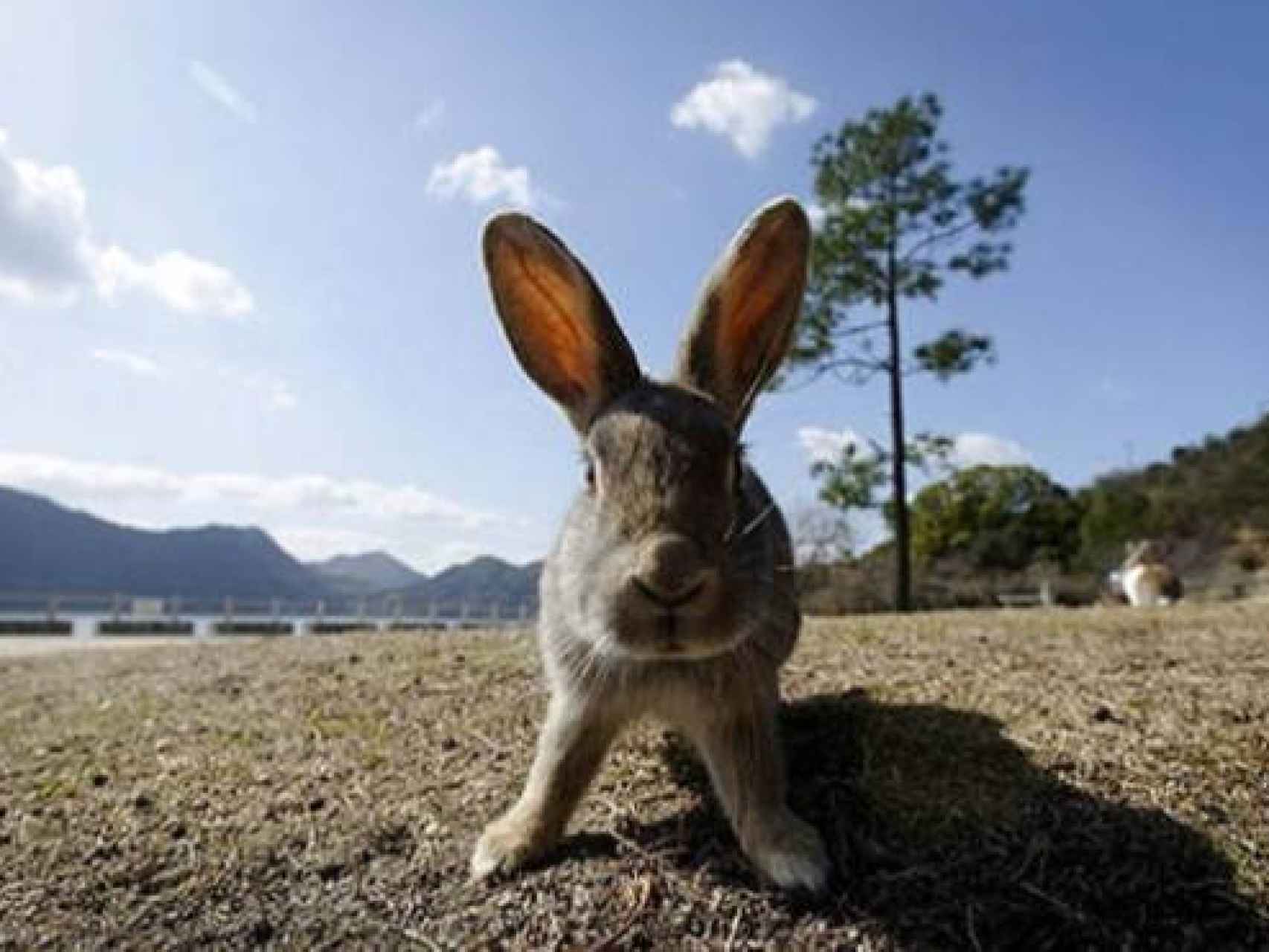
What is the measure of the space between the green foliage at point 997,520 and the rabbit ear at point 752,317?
28.2 metres

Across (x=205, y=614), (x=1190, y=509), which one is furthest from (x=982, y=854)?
(x=1190, y=509)

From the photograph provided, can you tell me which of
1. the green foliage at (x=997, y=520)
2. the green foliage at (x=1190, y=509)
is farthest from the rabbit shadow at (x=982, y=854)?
the green foliage at (x=1190, y=509)

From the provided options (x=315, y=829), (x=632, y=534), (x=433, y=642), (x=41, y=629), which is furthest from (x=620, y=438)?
(x=41, y=629)

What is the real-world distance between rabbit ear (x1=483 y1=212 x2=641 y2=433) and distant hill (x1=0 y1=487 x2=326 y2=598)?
8900 centimetres

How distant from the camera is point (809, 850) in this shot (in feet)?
10.1

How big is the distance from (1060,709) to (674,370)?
219cm

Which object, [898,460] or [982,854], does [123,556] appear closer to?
[898,460]

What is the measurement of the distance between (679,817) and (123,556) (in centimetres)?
11320

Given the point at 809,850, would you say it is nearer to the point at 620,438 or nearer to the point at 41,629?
the point at 620,438

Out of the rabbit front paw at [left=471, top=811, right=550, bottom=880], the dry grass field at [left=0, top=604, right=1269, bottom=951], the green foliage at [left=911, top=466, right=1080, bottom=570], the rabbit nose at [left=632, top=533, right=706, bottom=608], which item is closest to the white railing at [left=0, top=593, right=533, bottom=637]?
the green foliage at [left=911, top=466, right=1080, bottom=570]

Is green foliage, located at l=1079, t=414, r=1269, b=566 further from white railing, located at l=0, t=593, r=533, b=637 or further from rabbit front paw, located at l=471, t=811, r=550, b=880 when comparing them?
rabbit front paw, located at l=471, t=811, r=550, b=880

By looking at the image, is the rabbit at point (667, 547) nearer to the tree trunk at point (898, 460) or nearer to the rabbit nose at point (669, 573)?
the rabbit nose at point (669, 573)

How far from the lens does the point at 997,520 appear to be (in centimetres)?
3422

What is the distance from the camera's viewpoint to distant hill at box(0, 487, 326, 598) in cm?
9650
